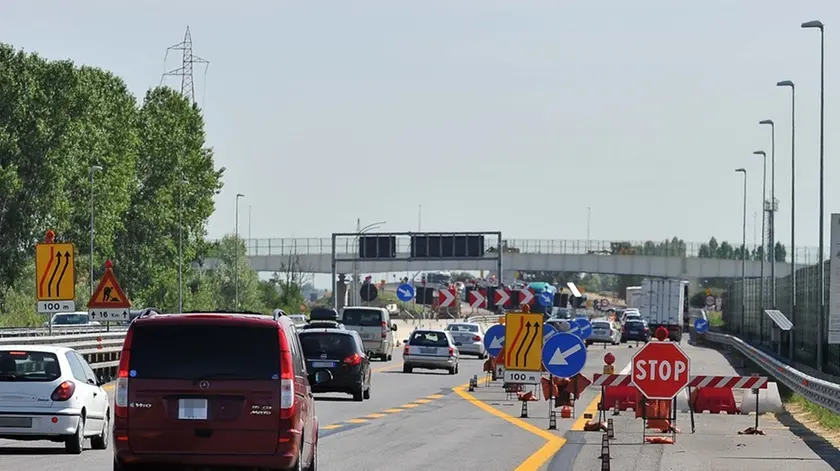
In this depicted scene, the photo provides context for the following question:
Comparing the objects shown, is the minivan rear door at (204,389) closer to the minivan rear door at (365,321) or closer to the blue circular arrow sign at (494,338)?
the blue circular arrow sign at (494,338)

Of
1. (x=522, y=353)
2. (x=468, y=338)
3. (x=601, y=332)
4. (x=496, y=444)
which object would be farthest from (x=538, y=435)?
(x=601, y=332)

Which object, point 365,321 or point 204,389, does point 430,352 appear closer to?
point 365,321

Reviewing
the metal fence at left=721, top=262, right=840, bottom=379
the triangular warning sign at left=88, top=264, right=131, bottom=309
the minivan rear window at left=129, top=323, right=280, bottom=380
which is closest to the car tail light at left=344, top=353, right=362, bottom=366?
the triangular warning sign at left=88, top=264, right=131, bottom=309

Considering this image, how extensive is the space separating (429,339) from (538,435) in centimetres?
2696

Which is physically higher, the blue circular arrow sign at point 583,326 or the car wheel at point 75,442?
the blue circular arrow sign at point 583,326

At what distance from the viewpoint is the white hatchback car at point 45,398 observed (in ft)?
68.4

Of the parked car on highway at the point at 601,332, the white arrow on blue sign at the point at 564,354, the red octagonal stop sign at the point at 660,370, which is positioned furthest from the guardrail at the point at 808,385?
the parked car on highway at the point at 601,332

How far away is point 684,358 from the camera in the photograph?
78.0ft

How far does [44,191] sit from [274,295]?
4320 cm

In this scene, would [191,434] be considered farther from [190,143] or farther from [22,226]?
[190,143]

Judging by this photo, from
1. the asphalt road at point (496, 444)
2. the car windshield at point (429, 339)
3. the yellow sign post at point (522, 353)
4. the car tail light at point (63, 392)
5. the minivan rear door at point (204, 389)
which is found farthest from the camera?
the car windshield at point (429, 339)

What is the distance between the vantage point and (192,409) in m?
15.3

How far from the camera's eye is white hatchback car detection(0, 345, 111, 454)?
20.9 metres

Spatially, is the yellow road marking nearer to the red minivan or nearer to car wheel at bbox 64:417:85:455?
car wheel at bbox 64:417:85:455
